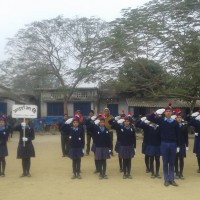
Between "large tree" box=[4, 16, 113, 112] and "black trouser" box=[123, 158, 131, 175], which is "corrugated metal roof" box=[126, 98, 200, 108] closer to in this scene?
"large tree" box=[4, 16, 113, 112]

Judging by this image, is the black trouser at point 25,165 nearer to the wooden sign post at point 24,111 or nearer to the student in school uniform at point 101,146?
the wooden sign post at point 24,111

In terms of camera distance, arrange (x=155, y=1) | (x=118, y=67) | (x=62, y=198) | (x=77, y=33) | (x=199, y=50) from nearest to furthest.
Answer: (x=62, y=198)
(x=199, y=50)
(x=155, y=1)
(x=118, y=67)
(x=77, y=33)

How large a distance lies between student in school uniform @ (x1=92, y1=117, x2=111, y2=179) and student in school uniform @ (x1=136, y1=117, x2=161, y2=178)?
97 cm

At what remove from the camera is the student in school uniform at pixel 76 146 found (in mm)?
9516

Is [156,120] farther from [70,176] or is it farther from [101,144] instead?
[70,176]

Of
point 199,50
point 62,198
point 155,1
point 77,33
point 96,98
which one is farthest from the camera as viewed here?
point 96,98

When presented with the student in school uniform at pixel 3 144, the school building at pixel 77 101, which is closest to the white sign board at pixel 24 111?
the student in school uniform at pixel 3 144

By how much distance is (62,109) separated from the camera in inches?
1313

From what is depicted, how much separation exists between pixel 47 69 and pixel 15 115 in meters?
19.4

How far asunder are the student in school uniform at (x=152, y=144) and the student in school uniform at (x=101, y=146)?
0.97 m

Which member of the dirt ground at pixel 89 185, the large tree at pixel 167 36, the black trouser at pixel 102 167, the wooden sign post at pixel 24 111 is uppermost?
the large tree at pixel 167 36

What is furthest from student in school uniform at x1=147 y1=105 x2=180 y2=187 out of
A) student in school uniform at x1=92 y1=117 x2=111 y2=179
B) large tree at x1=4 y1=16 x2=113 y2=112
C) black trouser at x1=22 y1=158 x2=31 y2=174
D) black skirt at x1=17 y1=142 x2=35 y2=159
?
large tree at x1=4 y1=16 x2=113 y2=112

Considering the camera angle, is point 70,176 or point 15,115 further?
point 15,115

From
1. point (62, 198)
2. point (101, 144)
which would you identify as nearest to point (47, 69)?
point (101, 144)
